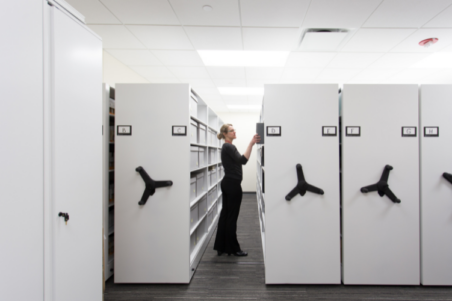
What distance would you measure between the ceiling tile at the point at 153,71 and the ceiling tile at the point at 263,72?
1.38 m

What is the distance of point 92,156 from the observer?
116 cm

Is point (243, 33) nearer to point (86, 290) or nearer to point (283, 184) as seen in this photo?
point (283, 184)

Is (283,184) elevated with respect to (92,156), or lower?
lower

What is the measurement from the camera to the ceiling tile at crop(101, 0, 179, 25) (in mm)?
1935

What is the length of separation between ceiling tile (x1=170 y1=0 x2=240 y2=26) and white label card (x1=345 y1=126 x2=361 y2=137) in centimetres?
152

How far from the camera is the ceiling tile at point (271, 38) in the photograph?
7.63 ft

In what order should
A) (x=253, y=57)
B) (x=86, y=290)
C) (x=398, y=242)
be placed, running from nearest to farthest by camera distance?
(x=86, y=290) < (x=398, y=242) < (x=253, y=57)

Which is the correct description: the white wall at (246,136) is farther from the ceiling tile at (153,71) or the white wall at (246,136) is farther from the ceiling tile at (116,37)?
the ceiling tile at (116,37)

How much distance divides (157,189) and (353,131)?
1.83 metres

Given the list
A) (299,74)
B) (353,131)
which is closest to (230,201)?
(353,131)

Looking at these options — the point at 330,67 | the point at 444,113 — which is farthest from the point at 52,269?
the point at 330,67

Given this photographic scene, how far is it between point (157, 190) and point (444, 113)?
8.68 feet

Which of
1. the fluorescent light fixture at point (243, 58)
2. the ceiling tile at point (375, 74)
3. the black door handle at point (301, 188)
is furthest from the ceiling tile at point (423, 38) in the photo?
the black door handle at point (301, 188)

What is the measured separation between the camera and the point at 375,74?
359 cm
